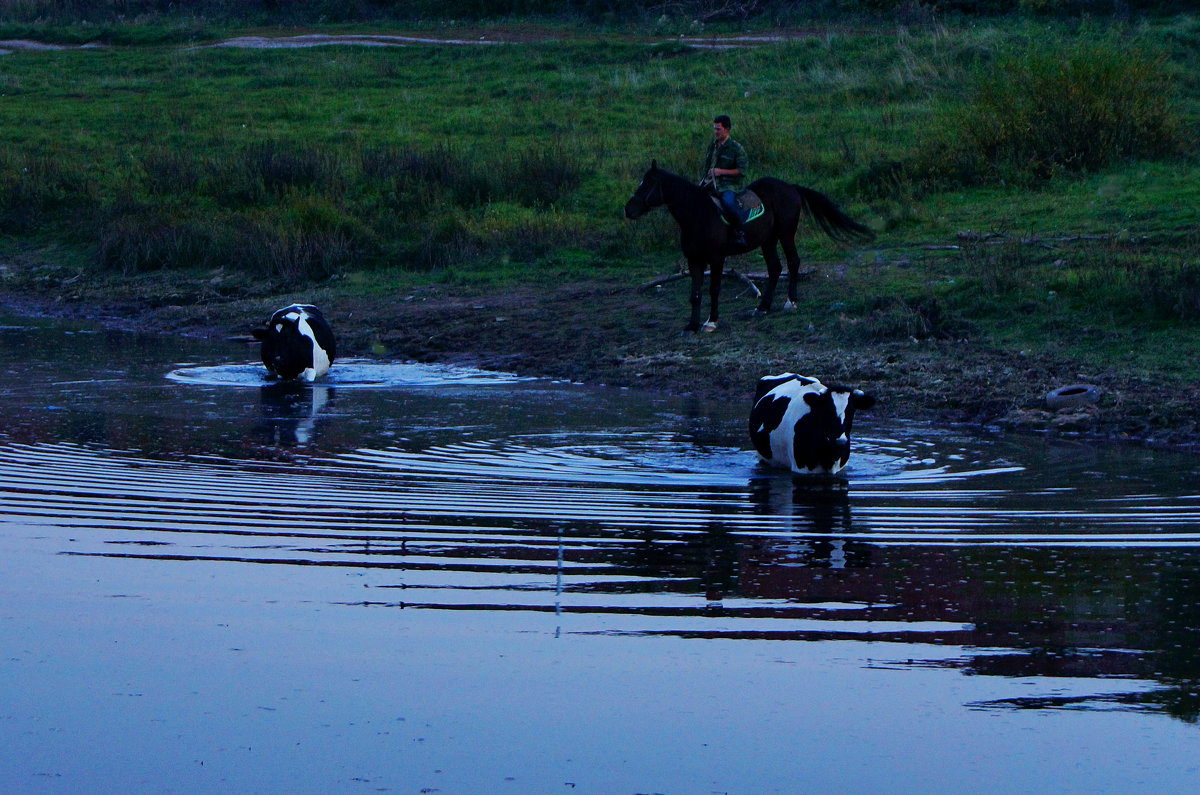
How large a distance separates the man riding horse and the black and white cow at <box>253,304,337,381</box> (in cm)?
451

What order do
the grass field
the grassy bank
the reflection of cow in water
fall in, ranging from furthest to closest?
the grass field, the grassy bank, the reflection of cow in water

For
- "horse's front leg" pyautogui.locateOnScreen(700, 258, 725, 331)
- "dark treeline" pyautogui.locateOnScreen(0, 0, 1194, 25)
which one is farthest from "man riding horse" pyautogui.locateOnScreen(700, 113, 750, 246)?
"dark treeline" pyautogui.locateOnScreen(0, 0, 1194, 25)

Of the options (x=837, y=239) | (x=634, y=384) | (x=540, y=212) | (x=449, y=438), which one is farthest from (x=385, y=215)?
(x=449, y=438)

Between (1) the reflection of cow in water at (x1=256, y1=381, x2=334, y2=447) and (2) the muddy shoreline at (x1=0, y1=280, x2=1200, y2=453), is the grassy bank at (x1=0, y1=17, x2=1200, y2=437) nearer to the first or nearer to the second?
(2) the muddy shoreline at (x1=0, y1=280, x2=1200, y2=453)

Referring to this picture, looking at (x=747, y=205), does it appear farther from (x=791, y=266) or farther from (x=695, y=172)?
(x=695, y=172)

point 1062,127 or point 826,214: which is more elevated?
point 1062,127

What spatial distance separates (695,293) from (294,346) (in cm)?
431

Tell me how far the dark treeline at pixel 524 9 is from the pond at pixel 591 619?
33.1 m

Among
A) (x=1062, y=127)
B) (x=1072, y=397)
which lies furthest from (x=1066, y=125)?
(x=1072, y=397)

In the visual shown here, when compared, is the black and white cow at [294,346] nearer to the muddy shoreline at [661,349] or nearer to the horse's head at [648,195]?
the muddy shoreline at [661,349]

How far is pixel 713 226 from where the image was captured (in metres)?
16.0

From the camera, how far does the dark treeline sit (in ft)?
133

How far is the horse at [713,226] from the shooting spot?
52.3 feet

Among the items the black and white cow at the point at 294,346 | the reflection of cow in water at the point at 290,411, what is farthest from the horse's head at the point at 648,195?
the reflection of cow in water at the point at 290,411
